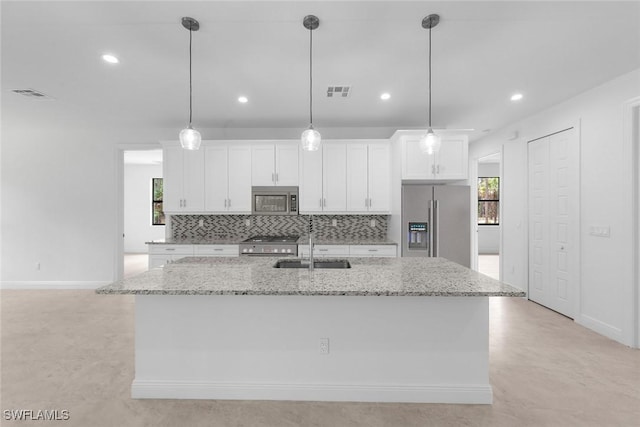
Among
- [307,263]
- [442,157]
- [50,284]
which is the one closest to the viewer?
[307,263]

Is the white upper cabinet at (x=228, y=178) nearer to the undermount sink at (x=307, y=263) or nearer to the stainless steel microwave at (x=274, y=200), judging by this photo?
the stainless steel microwave at (x=274, y=200)

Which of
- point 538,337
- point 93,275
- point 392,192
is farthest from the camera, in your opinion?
point 93,275

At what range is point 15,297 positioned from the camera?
4750mm

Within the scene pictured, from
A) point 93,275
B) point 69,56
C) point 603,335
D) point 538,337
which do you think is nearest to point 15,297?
point 93,275

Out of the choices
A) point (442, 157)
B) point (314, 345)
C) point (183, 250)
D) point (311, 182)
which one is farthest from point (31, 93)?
point (442, 157)

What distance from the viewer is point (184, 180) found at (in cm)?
471

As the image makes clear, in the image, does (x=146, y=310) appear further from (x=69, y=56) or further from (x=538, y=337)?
(x=538, y=337)

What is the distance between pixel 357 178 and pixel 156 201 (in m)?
7.82

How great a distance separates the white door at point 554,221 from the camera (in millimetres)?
3807

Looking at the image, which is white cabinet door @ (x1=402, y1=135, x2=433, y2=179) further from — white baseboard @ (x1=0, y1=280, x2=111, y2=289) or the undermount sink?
white baseboard @ (x1=0, y1=280, x2=111, y2=289)

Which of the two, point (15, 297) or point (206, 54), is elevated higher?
point (206, 54)

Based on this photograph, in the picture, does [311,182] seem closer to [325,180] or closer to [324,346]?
[325,180]

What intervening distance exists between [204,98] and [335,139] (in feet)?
6.54

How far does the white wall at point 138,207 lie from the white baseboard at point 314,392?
28.3 feet
